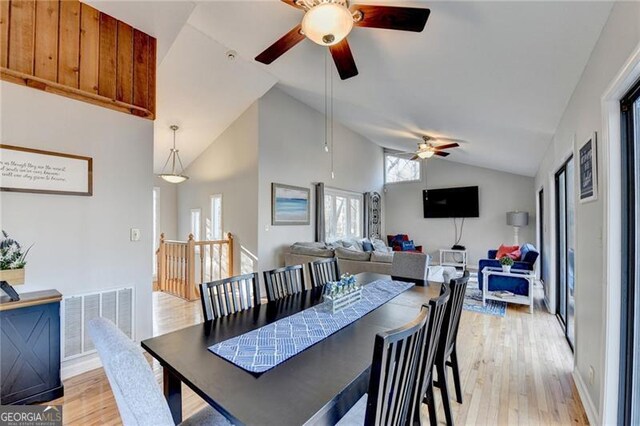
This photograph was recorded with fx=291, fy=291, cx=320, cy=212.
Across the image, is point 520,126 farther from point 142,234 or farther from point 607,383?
point 142,234

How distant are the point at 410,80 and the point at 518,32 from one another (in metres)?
1.33

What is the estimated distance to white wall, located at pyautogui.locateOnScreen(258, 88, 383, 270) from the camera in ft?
17.0

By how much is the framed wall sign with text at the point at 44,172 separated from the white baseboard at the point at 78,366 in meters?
1.44

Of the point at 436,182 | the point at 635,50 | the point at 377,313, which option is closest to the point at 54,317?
the point at 377,313

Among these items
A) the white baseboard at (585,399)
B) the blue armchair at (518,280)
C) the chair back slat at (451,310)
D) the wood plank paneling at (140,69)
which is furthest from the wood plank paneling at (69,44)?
the blue armchair at (518,280)

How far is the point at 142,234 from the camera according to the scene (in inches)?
115

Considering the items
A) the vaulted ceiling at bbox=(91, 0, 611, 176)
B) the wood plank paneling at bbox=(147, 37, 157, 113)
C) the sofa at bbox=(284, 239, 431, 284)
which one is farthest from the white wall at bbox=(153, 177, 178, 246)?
the wood plank paneling at bbox=(147, 37, 157, 113)

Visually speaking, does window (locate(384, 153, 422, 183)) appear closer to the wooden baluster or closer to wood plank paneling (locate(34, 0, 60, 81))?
the wooden baluster

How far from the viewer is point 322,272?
2820 mm

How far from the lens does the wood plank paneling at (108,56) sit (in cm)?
264

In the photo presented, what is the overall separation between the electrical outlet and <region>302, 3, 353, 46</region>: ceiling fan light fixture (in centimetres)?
240

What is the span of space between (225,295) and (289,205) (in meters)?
3.82

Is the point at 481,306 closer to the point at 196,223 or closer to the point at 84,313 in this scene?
the point at 84,313

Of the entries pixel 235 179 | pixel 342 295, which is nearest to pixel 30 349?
pixel 342 295
